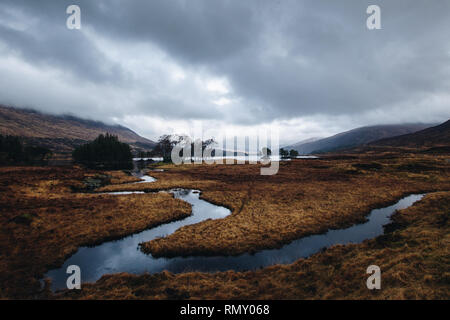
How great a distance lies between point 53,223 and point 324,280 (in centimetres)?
2526

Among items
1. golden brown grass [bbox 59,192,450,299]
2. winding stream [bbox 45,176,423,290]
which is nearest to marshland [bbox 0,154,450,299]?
golden brown grass [bbox 59,192,450,299]

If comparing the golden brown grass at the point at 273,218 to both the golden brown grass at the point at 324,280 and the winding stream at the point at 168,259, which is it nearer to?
the winding stream at the point at 168,259

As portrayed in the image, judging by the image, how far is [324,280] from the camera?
10.5m

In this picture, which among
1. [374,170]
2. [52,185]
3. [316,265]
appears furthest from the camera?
[374,170]

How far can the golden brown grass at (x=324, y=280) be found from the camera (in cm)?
895

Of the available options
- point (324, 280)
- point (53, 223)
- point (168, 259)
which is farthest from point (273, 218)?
point (53, 223)

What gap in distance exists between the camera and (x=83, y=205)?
25.3 m

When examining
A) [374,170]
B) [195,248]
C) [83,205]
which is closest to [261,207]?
[195,248]

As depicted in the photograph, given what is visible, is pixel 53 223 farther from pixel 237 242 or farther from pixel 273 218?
pixel 273 218

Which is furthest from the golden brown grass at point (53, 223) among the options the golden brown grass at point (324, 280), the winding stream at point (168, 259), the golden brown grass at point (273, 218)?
the golden brown grass at point (273, 218)

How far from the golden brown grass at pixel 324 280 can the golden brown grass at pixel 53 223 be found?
447 cm

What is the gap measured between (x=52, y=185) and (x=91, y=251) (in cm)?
3160

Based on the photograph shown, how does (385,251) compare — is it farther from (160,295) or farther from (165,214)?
(165,214)
